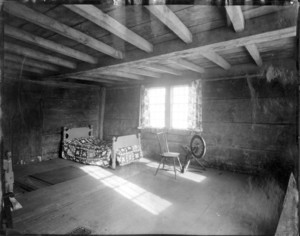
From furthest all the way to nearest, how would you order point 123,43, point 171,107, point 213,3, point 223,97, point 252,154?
1. point 171,107
2. point 223,97
3. point 252,154
4. point 123,43
5. point 213,3

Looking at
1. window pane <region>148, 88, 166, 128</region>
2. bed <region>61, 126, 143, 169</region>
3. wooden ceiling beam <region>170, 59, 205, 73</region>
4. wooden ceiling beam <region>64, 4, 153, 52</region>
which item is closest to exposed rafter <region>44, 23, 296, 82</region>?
wooden ceiling beam <region>64, 4, 153, 52</region>

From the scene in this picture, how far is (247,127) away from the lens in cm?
437

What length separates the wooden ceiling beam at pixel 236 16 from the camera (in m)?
1.71

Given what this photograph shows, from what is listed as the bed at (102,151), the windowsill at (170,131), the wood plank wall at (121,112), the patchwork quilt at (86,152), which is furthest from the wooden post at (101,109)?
the windowsill at (170,131)

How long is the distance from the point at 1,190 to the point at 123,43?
2349mm

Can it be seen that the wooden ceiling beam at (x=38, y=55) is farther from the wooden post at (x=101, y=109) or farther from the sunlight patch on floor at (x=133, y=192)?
the wooden post at (x=101, y=109)

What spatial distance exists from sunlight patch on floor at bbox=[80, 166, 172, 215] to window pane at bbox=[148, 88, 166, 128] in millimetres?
2297

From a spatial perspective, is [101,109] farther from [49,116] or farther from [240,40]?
[240,40]

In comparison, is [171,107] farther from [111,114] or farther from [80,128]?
[80,128]

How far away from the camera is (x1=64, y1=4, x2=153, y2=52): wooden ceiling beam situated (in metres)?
1.67

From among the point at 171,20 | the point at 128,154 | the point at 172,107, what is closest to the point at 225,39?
the point at 171,20

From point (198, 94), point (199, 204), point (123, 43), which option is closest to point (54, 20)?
point (123, 43)

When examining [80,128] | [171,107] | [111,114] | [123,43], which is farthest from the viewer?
[111,114]

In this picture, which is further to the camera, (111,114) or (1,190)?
(111,114)
